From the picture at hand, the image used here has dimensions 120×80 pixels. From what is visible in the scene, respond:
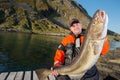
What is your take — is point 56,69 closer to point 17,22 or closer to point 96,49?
point 96,49

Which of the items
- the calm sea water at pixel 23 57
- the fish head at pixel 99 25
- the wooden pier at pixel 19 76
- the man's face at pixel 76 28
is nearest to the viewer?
the fish head at pixel 99 25

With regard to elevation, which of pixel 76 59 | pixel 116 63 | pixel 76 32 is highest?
pixel 76 32

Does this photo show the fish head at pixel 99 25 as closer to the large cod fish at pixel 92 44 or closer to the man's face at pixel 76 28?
the large cod fish at pixel 92 44

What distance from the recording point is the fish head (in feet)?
20.4

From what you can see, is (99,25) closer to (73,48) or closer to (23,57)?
(73,48)

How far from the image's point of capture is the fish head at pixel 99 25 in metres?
6.23

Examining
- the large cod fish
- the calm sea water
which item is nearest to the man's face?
the large cod fish

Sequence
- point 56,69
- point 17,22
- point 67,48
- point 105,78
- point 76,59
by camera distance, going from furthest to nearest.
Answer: point 17,22 < point 105,78 < point 67,48 < point 56,69 < point 76,59

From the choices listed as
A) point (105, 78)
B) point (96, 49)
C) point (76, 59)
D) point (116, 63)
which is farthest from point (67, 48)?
point (116, 63)

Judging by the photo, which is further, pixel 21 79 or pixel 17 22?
pixel 17 22

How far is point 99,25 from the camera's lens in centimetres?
635

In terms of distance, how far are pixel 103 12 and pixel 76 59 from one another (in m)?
1.71

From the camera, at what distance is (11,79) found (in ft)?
45.5

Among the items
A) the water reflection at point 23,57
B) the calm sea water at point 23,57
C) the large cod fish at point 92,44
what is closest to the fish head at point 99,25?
the large cod fish at point 92,44
